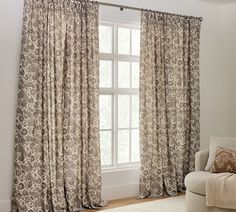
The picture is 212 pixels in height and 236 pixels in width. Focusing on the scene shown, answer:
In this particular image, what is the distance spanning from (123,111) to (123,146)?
1.56ft

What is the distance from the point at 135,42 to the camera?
5566mm

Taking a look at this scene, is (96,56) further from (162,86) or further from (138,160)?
(138,160)

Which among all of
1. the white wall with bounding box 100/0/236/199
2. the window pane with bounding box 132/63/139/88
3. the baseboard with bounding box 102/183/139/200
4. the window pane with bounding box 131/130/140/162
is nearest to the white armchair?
the baseboard with bounding box 102/183/139/200

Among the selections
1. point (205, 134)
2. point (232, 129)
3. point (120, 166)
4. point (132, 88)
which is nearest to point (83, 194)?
point (120, 166)

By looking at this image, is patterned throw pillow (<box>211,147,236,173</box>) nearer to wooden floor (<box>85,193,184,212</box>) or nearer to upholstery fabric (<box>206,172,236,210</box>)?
upholstery fabric (<box>206,172,236,210</box>)

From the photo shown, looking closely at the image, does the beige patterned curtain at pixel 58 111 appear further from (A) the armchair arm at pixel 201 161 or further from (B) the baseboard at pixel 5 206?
(A) the armchair arm at pixel 201 161

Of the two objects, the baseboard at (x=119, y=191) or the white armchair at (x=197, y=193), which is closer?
the white armchair at (x=197, y=193)

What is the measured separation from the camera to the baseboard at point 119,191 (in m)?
5.14

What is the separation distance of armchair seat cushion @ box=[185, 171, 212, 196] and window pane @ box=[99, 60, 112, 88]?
1664 millimetres

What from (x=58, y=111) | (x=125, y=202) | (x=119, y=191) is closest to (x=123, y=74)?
(x=58, y=111)

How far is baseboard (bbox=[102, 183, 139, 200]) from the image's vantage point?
5.14 metres

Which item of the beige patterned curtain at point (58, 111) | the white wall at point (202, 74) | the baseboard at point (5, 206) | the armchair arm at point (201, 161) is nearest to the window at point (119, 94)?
the white wall at point (202, 74)

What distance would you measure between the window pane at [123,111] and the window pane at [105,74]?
0.26 meters

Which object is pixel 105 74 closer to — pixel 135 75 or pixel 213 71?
pixel 135 75
